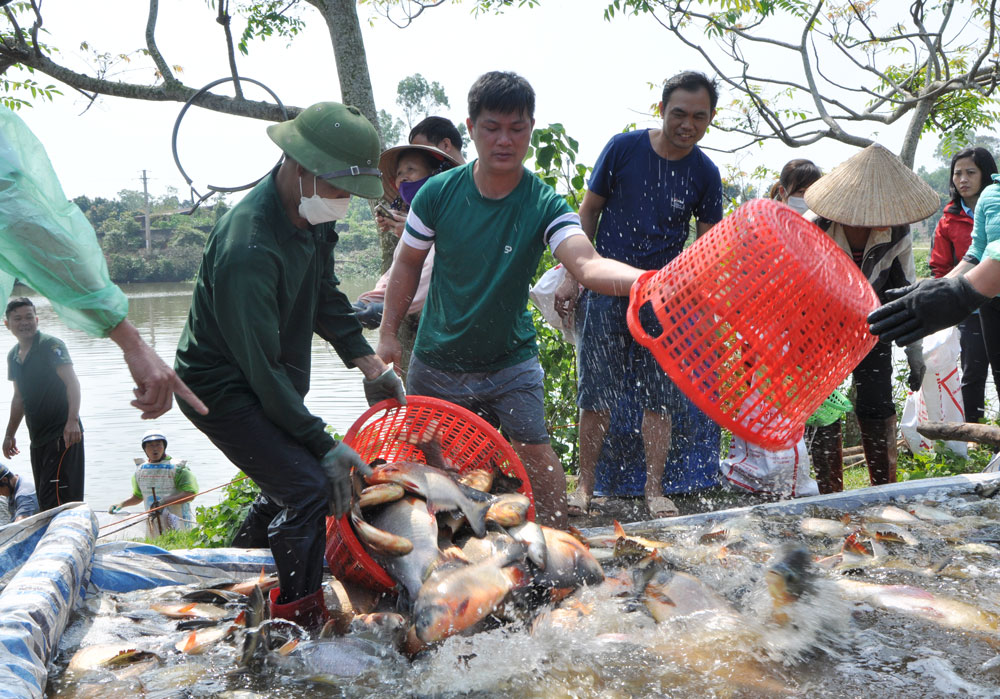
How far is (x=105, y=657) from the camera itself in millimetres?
2621

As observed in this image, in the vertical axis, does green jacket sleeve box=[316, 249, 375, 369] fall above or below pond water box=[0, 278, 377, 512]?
above

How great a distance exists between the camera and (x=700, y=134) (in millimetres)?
4414

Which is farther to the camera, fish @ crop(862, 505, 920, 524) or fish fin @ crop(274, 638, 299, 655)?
fish @ crop(862, 505, 920, 524)

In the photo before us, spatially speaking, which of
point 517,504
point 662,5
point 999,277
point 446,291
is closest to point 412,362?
point 446,291

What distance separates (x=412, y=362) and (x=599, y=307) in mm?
1214

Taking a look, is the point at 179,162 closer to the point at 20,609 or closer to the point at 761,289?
the point at 20,609

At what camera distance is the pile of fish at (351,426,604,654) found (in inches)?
102

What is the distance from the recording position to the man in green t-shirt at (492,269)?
360cm

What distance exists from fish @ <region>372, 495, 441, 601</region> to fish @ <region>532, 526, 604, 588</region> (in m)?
0.39

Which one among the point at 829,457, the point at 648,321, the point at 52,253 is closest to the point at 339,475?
the point at 52,253

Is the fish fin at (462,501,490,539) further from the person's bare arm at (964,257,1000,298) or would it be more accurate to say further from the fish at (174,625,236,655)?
the person's bare arm at (964,257,1000,298)

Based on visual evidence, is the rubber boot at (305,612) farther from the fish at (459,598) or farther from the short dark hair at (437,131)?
the short dark hair at (437,131)

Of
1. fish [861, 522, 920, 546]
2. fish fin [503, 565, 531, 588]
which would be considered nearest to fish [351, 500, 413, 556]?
fish fin [503, 565, 531, 588]

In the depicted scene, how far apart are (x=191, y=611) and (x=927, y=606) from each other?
8.65 feet
